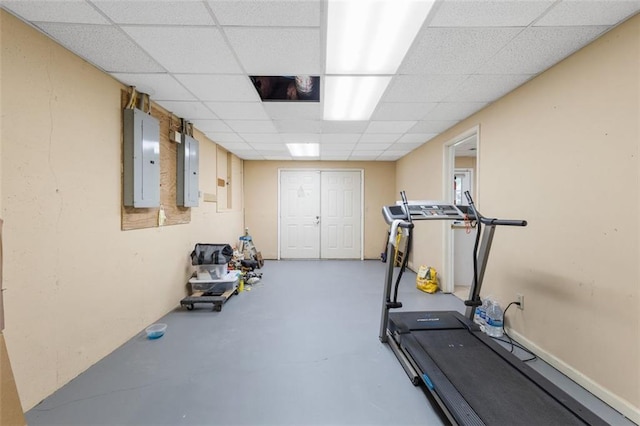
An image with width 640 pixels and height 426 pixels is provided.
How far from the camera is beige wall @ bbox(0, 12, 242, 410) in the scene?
1.54 m

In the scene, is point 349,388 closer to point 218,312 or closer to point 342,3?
point 218,312

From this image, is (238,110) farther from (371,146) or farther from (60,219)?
(371,146)

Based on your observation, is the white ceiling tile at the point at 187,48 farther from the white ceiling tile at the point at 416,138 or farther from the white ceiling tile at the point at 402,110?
the white ceiling tile at the point at 416,138

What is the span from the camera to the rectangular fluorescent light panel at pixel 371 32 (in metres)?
1.48

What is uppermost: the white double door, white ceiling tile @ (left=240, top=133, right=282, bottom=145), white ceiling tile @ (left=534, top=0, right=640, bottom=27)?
white ceiling tile @ (left=534, top=0, right=640, bottom=27)

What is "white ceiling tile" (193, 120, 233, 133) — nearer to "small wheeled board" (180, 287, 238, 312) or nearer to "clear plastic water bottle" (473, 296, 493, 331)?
"small wheeled board" (180, 287, 238, 312)

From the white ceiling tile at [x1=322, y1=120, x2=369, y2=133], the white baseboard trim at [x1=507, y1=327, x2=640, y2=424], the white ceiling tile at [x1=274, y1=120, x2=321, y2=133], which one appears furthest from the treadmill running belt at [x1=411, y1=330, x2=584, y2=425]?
the white ceiling tile at [x1=274, y1=120, x2=321, y2=133]

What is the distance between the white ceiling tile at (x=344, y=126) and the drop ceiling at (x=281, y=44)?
0.53 m

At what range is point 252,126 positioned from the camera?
361cm

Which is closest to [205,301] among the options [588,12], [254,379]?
[254,379]

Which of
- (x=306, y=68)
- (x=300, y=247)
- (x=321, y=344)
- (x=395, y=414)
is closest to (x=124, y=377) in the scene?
(x=321, y=344)

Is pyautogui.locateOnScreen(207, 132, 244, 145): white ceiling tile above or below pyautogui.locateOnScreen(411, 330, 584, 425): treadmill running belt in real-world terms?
above

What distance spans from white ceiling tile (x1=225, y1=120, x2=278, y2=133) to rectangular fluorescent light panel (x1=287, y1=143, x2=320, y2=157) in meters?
0.89

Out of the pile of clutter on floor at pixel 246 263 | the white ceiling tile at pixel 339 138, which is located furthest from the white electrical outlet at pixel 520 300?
the pile of clutter on floor at pixel 246 263
